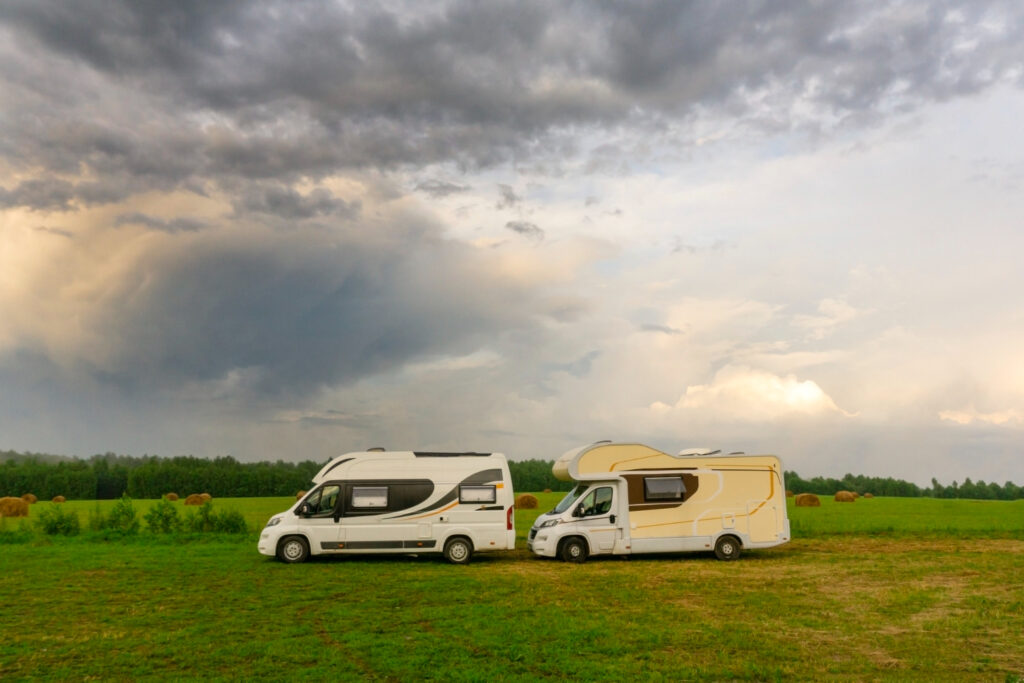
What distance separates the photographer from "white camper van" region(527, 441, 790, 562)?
21734 millimetres

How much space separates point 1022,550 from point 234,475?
235ft

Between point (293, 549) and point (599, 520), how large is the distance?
8583mm

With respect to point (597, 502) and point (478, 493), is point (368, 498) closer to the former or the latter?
point (478, 493)

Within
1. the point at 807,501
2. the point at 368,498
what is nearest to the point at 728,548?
the point at 368,498

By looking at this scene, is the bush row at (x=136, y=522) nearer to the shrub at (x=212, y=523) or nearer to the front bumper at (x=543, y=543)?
the shrub at (x=212, y=523)

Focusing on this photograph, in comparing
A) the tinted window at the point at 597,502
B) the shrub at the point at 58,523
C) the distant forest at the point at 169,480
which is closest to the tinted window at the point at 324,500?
the tinted window at the point at 597,502

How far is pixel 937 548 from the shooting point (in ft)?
83.1

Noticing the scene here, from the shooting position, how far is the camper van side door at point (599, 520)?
71.2 feet

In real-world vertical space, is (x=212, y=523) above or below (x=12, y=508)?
below

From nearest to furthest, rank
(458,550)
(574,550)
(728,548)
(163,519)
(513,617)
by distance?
(513,617) < (458,550) < (574,550) < (728,548) < (163,519)

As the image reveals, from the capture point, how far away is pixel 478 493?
21.7m

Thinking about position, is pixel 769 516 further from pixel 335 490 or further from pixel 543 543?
pixel 335 490

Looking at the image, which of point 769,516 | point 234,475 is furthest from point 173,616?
point 234,475

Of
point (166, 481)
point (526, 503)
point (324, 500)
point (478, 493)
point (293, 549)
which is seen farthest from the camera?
point (166, 481)
